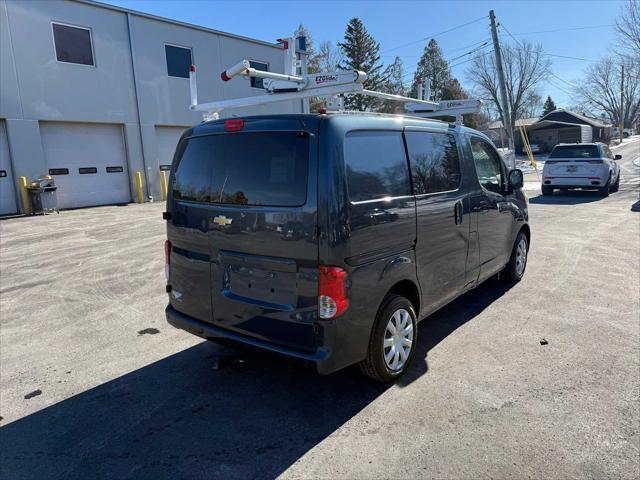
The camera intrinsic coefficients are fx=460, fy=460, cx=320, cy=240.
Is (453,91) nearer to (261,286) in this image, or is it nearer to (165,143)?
(165,143)

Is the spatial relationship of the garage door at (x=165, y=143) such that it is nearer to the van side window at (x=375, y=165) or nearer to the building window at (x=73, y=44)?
the building window at (x=73, y=44)

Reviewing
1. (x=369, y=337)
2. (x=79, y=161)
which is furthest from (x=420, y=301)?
(x=79, y=161)

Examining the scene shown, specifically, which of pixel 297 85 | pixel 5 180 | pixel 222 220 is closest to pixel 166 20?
pixel 5 180

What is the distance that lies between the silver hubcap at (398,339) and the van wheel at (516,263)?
283 cm

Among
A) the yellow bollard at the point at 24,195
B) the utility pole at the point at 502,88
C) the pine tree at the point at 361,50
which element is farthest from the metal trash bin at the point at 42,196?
the pine tree at the point at 361,50

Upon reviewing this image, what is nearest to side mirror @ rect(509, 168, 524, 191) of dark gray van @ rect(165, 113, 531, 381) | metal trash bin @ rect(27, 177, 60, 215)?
dark gray van @ rect(165, 113, 531, 381)

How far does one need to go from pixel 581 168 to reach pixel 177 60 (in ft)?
52.5

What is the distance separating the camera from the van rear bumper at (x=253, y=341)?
2.96 m

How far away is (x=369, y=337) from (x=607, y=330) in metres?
2.81

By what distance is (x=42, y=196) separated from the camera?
1495cm

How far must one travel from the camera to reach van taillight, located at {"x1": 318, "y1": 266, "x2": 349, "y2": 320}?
9.57ft

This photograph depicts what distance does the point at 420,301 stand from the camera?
152 inches

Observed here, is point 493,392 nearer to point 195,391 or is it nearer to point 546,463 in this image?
point 546,463

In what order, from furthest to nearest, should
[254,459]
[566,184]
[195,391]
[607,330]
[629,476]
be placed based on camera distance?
[566,184], [607,330], [195,391], [254,459], [629,476]
